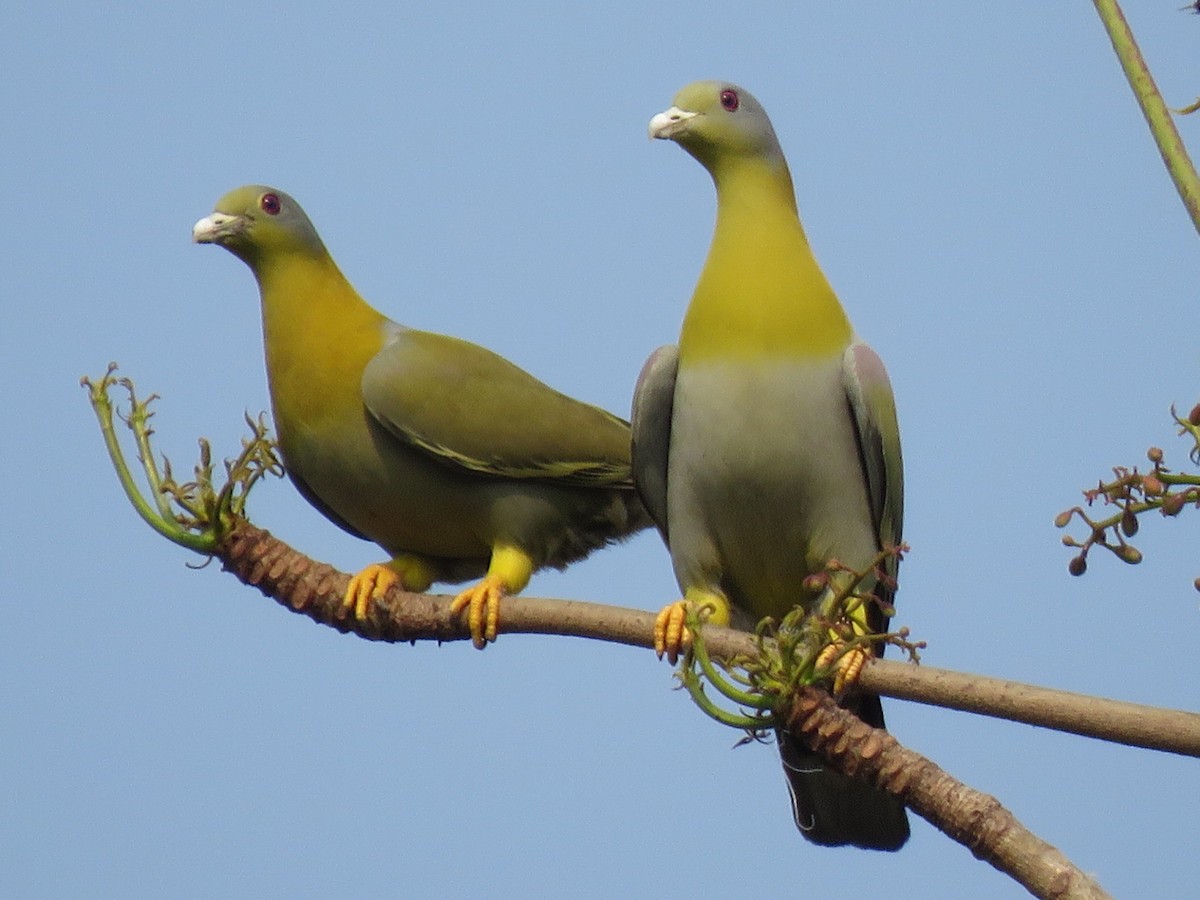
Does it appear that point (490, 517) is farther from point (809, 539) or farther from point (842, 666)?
point (842, 666)

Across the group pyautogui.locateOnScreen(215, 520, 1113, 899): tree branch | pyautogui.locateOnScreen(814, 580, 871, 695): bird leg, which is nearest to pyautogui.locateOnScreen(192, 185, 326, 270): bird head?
pyautogui.locateOnScreen(215, 520, 1113, 899): tree branch

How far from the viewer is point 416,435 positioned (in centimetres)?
543

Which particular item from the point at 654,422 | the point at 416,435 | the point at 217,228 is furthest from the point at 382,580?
the point at 217,228

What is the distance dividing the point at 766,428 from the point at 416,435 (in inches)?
47.5

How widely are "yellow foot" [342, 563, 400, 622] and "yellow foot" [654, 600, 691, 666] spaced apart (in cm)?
75

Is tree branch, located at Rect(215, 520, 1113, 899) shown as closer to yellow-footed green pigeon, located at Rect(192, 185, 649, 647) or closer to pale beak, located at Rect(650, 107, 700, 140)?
yellow-footed green pigeon, located at Rect(192, 185, 649, 647)

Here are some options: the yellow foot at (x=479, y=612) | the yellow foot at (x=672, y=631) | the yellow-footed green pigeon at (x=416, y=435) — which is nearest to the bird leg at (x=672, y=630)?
the yellow foot at (x=672, y=631)

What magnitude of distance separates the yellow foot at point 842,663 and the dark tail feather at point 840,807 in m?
1.12

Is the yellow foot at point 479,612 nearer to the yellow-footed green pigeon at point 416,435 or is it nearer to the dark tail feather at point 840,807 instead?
the yellow-footed green pigeon at point 416,435

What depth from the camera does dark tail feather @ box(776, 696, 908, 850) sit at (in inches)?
196

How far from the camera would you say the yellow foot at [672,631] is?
4.16 meters

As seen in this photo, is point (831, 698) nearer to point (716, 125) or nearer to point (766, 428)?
point (766, 428)

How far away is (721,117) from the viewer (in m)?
4.96

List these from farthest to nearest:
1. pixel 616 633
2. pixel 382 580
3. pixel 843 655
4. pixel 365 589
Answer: pixel 382 580 < pixel 365 589 < pixel 616 633 < pixel 843 655
